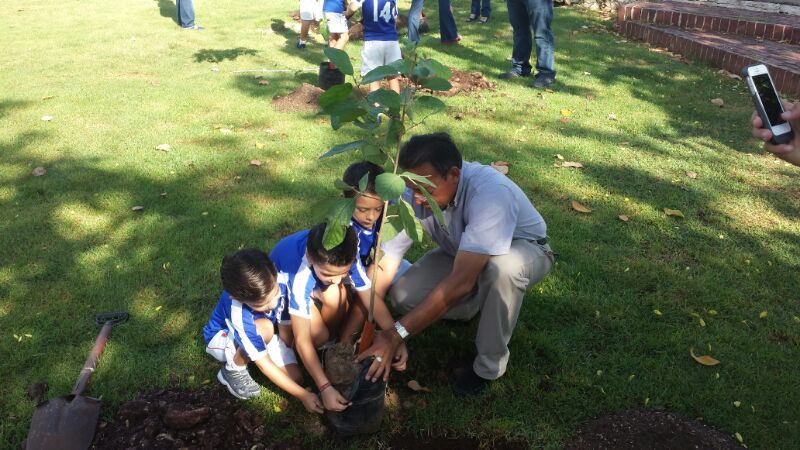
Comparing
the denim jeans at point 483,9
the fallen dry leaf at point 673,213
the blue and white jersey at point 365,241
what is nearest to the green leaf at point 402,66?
the blue and white jersey at point 365,241

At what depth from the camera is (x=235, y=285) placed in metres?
2.44

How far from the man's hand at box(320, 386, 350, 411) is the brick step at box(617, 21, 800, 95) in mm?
6324

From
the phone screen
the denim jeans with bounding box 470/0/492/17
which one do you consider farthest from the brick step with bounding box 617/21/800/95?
the phone screen

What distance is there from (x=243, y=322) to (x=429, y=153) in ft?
Result: 3.46

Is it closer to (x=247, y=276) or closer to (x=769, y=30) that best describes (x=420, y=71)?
(x=247, y=276)

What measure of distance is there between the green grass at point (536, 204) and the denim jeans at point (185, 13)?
2.95 meters

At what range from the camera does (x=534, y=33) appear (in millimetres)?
6965

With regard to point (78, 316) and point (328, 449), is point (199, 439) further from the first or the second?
point (78, 316)

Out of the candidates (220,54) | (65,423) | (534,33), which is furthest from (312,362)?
(220,54)

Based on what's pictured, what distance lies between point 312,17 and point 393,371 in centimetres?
718

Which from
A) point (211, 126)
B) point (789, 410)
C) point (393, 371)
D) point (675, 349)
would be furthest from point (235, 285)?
point (211, 126)

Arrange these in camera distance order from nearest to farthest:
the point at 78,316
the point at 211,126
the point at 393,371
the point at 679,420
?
the point at 679,420, the point at 393,371, the point at 78,316, the point at 211,126

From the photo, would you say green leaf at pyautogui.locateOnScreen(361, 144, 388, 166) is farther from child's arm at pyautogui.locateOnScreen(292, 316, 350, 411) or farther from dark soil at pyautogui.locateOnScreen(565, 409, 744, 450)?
dark soil at pyautogui.locateOnScreen(565, 409, 744, 450)

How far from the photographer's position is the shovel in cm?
242
